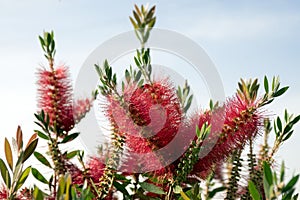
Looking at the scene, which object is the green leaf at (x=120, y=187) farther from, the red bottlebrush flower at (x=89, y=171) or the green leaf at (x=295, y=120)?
the green leaf at (x=295, y=120)

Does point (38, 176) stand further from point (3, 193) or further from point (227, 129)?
point (227, 129)

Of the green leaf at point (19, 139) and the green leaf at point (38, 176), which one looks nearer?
the green leaf at point (19, 139)

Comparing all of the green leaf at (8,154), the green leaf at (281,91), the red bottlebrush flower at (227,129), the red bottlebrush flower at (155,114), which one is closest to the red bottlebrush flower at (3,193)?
the green leaf at (8,154)

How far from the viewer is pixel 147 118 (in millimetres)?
1161

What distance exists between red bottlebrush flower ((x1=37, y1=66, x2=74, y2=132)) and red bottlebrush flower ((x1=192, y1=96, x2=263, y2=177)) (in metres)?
0.31

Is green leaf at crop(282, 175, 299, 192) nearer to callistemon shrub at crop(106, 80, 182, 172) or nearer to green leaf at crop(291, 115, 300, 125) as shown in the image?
callistemon shrub at crop(106, 80, 182, 172)

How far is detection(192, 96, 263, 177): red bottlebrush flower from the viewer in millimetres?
1186

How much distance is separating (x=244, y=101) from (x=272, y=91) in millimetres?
70

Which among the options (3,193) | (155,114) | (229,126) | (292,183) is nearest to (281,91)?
(229,126)

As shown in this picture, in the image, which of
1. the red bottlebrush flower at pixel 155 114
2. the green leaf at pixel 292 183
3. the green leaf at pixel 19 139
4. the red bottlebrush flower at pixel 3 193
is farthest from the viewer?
the red bottlebrush flower at pixel 3 193

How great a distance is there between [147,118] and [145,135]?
1.5 inches

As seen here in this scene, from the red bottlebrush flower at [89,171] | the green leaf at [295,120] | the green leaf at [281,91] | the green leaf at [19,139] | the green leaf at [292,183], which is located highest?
the green leaf at [281,91]

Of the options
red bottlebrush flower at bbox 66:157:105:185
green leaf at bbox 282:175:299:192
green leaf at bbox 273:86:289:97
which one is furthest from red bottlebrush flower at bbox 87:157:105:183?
green leaf at bbox 282:175:299:192

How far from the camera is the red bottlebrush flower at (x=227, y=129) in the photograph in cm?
119
